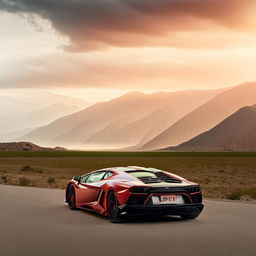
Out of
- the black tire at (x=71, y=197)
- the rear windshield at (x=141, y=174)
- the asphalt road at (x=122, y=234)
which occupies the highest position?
the rear windshield at (x=141, y=174)

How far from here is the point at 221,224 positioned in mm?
12797

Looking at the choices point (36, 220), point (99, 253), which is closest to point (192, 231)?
point (99, 253)

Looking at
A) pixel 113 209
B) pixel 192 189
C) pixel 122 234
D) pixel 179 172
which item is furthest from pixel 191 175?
pixel 122 234

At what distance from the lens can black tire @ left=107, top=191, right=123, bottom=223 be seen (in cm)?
1282

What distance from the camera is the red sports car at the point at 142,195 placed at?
1259cm

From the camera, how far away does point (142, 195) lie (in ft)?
41.3

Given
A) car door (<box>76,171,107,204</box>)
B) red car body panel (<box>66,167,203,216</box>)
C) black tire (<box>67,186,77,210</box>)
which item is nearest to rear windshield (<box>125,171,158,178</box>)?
red car body panel (<box>66,167,203,216</box>)

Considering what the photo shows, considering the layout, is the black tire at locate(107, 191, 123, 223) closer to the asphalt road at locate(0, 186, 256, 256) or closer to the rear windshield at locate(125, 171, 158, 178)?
the asphalt road at locate(0, 186, 256, 256)

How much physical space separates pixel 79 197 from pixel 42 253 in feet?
20.1

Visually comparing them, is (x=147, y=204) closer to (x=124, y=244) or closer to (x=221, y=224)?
(x=221, y=224)

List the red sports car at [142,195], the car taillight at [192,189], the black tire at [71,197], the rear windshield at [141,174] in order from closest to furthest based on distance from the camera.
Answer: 1. the red sports car at [142,195]
2. the car taillight at [192,189]
3. the rear windshield at [141,174]
4. the black tire at [71,197]

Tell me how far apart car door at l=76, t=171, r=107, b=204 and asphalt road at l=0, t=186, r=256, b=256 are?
42 centimetres

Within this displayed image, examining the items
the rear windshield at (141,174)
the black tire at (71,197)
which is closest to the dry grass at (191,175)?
the black tire at (71,197)

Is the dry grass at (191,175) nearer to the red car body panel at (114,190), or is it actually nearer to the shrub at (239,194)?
the shrub at (239,194)
